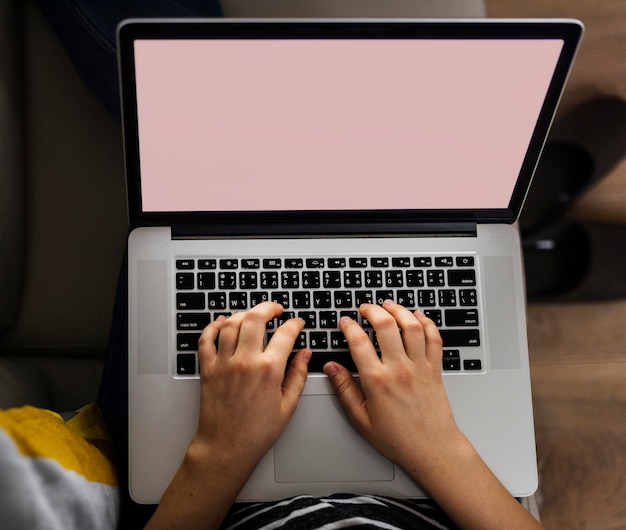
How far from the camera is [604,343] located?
3.16 ft

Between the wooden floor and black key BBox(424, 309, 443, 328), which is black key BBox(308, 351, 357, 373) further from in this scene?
the wooden floor

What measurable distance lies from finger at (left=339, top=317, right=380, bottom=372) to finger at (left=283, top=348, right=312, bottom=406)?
0.15ft

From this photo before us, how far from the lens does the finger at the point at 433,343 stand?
0.58 metres

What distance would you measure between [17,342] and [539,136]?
651 millimetres

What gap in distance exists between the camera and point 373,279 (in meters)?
0.61

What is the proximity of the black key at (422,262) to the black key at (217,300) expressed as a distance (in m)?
0.20

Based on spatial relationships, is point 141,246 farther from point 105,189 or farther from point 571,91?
point 571,91

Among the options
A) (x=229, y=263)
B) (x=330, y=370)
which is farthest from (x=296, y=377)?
(x=229, y=263)

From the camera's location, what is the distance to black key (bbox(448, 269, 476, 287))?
61 centimetres

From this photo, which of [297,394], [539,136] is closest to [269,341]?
[297,394]

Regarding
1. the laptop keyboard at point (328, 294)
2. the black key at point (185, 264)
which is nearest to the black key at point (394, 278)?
the laptop keyboard at point (328, 294)

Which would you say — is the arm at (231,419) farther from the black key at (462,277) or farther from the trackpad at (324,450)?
the black key at (462,277)

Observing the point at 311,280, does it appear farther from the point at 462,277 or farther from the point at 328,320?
the point at 462,277

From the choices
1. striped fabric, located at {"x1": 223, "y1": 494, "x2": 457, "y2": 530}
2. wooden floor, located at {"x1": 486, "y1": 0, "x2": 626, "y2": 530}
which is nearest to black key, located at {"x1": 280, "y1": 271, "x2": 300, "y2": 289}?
striped fabric, located at {"x1": 223, "y1": 494, "x2": 457, "y2": 530}
